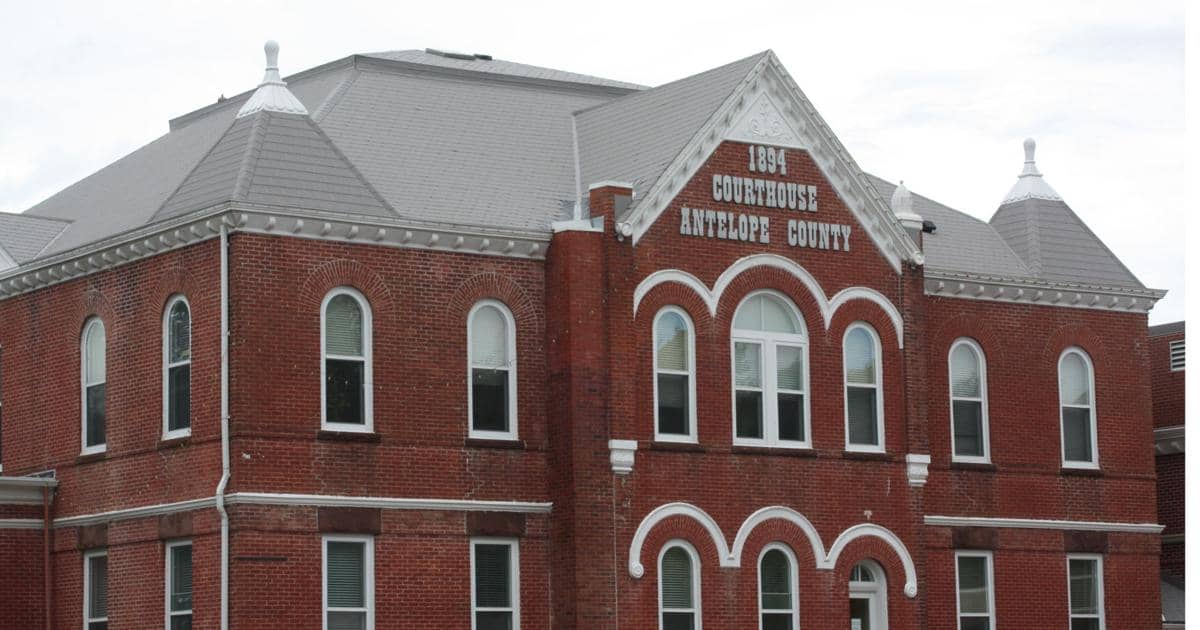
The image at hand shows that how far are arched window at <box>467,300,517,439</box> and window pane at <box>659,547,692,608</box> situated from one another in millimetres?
3135

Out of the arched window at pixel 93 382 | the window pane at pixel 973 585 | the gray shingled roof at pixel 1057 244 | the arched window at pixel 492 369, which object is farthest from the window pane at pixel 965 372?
the arched window at pixel 93 382

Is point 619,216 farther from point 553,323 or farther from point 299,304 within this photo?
point 299,304

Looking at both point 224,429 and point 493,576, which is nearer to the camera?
point 224,429

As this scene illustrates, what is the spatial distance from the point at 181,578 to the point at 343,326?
4.47m

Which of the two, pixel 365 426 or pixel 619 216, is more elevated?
pixel 619 216

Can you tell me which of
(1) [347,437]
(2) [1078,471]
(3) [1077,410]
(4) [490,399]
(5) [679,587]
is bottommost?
(5) [679,587]

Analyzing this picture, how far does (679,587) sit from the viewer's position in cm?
3559

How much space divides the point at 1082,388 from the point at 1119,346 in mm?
1106

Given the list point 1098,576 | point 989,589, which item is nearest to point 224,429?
point 989,589

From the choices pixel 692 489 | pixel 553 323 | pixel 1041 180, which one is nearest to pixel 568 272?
pixel 553 323

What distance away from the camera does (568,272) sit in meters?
35.3

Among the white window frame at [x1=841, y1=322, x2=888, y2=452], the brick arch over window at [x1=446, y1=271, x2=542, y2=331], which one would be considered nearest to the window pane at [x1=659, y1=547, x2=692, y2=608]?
the white window frame at [x1=841, y1=322, x2=888, y2=452]

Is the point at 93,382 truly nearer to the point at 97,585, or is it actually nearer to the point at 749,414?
the point at 97,585

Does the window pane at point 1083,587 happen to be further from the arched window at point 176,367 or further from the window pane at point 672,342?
the arched window at point 176,367
